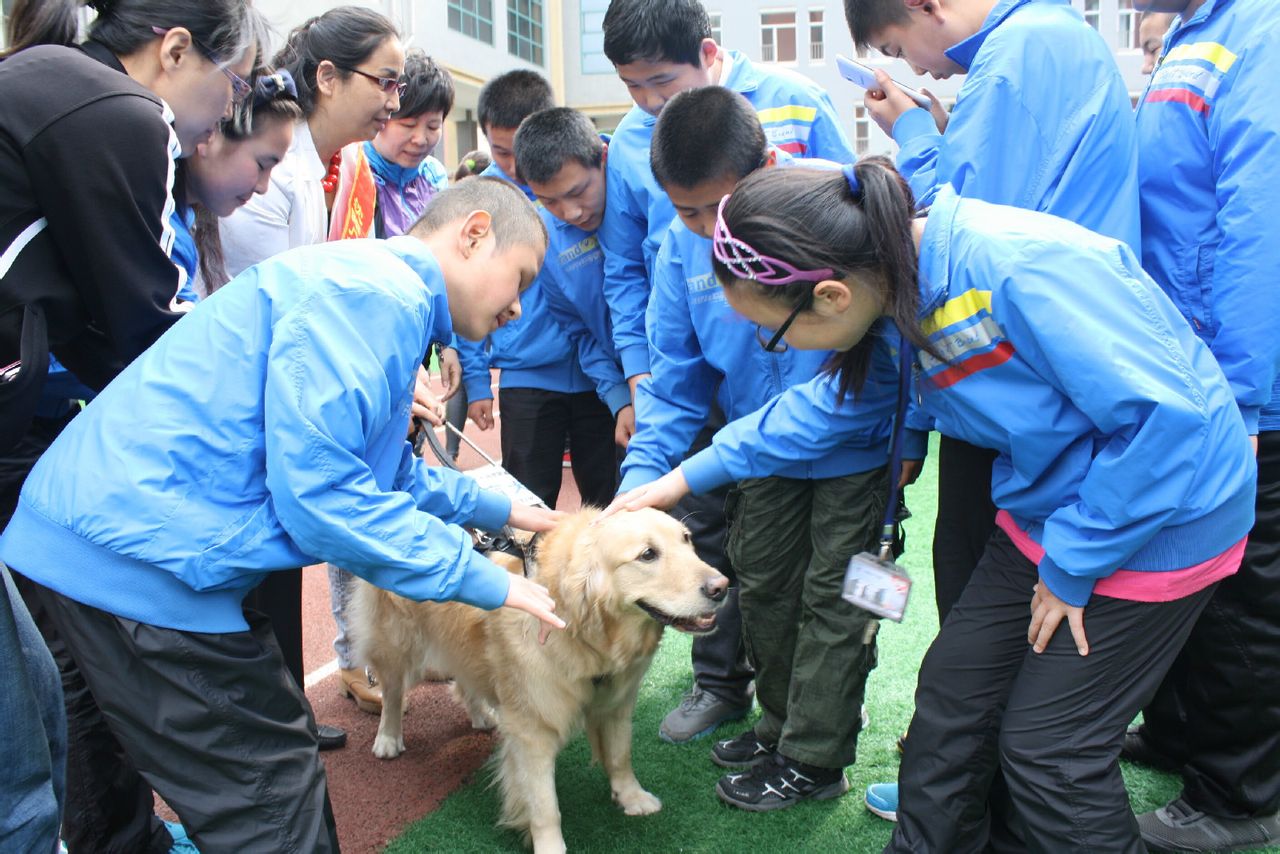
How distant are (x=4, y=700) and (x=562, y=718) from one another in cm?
159

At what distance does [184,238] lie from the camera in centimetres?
268

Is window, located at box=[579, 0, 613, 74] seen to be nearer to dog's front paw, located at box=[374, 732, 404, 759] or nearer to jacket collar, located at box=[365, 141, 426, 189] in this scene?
jacket collar, located at box=[365, 141, 426, 189]

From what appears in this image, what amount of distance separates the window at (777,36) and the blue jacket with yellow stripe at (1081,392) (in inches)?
1445

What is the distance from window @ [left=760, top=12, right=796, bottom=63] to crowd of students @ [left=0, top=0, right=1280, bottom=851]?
35.6m

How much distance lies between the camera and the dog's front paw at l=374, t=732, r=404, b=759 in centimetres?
386

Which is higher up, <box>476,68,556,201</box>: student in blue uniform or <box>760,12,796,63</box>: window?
<box>476,68,556,201</box>: student in blue uniform

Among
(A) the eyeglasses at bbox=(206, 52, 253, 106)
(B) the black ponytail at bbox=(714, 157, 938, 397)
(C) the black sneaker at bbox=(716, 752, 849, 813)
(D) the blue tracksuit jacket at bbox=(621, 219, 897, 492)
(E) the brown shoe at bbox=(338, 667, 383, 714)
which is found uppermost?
(A) the eyeglasses at bbox=(206, 52, 253, 106)

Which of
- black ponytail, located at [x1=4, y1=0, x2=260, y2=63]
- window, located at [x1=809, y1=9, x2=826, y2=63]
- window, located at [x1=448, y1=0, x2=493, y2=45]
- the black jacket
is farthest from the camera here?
window, located at [x1=809, y1=9, x2=826, y2=63]

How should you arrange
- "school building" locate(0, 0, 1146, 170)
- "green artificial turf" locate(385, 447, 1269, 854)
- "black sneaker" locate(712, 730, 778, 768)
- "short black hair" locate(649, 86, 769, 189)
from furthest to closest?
"school building" locate(0, 0, 1146, 170)
"black sneaker" locate(712, 730, 778, 768)
"green artificial turf" locate(385, 447, 1269, 854)
"short black hair" locate(649, 86, 769, 189)

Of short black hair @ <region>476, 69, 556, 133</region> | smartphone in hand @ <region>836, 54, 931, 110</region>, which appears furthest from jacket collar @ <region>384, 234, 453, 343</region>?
short black hair @ <region>476, 69, 556, 133</region>

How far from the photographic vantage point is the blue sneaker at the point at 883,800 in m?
3.16

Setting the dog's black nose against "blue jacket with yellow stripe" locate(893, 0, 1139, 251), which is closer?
"blue jacket with yellow stripe" locate(893, 0, 1139, 251)

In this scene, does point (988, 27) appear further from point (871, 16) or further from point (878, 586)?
point (878, 586)

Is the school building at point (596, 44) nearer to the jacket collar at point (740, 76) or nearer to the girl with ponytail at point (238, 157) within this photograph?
the jacket collar at point (740, 76)
